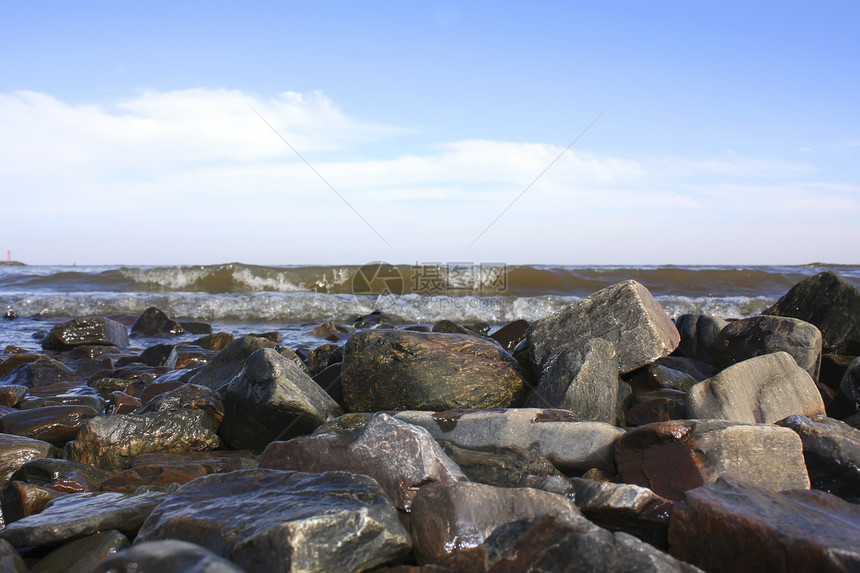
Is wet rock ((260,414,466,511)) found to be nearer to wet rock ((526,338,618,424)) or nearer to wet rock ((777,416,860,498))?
wet rock ((526,338,618,424))

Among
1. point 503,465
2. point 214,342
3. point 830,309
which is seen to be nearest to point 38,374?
point 214,342

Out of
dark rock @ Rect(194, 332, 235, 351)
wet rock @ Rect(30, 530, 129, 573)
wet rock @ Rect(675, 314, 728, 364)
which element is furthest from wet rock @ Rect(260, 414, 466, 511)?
dark rock @ Rect(194, 332, 235, 351)

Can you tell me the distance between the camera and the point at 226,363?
540cm

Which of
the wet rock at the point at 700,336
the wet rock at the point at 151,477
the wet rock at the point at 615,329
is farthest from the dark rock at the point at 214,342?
the wet rock at the point at 700,336

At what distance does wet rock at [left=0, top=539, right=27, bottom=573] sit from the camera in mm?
2281

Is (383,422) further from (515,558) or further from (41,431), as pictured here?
(41,431)

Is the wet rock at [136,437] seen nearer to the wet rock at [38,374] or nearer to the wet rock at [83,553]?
the wet rock at [83,553]

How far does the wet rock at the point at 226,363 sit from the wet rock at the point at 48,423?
98 centimetres

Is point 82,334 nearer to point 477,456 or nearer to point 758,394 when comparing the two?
point 477,456

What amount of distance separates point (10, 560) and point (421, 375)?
2.53 m

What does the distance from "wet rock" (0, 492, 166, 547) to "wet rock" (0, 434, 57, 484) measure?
897 millimetres

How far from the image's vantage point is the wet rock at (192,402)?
172 inches

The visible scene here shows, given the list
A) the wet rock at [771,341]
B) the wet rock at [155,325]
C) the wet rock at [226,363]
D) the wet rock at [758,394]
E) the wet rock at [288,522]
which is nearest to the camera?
the wet rock at [288,522]

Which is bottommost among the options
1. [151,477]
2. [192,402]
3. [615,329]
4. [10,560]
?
[151,477]
